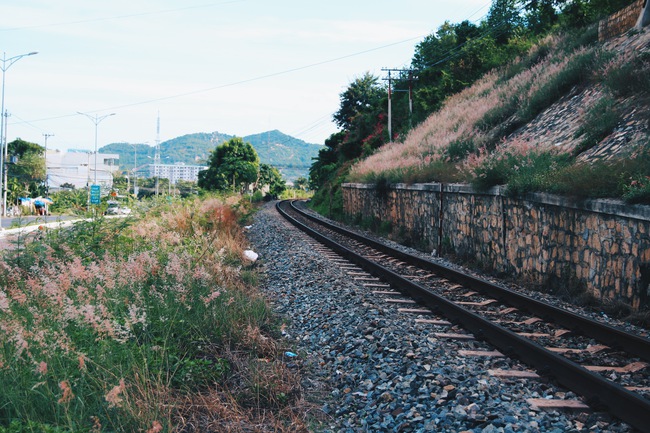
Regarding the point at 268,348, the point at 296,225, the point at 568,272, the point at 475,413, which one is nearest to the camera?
the point at 475,413

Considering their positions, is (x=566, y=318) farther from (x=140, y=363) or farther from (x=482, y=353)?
(x=140, y=363)

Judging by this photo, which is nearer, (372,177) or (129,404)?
(129,404)

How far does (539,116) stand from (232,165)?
55027 mm

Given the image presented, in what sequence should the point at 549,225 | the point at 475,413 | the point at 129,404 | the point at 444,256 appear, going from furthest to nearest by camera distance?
the point at 444,256
the point at 549,225
the point at 475,413
the point at 129,404

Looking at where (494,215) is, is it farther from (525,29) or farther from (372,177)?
(525,29)

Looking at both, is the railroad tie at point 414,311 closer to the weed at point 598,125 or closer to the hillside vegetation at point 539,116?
the hillside vegetation at point 539,116

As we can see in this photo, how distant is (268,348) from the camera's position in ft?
18.4

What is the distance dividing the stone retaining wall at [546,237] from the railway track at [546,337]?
1.26 metres

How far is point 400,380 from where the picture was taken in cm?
465

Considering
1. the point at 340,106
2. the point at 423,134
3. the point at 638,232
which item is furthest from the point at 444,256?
the point at 340,106

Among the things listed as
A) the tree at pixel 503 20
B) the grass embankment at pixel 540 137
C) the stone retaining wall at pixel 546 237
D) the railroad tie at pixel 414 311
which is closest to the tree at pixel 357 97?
the tree at pixel 503 20

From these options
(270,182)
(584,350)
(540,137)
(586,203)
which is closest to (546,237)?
(586,203)

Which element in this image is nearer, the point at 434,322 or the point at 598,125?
the point at 434,322

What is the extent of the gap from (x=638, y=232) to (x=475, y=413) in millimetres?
4431
